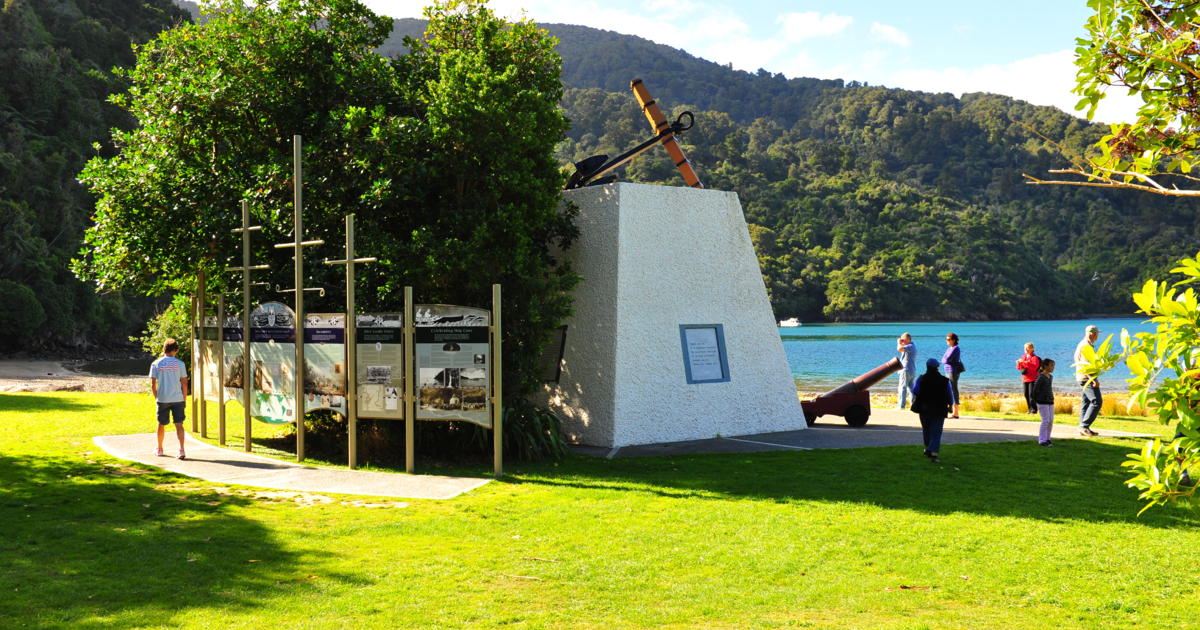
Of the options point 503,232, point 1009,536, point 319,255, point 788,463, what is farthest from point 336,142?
point 1009,536

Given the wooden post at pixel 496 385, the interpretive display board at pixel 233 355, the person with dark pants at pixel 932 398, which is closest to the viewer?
the wooden post at pixel 496 385

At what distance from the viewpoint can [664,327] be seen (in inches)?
565

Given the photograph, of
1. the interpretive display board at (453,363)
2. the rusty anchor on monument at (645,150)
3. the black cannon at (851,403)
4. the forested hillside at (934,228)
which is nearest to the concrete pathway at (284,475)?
the interpretive display board at (453,363)

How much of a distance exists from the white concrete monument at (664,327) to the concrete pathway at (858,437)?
36cm

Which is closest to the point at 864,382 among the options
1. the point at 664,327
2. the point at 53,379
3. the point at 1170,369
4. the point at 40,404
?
the point at 664,327

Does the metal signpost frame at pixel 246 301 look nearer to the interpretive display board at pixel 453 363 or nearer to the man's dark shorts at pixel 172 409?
the man's dark shorts at pixel 172 409

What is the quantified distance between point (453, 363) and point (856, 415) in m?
8.85

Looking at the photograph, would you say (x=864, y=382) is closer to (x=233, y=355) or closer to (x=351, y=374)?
(x=351, y=374)

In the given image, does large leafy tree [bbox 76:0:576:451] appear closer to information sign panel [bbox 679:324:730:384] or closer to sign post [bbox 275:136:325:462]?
sign post [bbox 275:136:325:462]

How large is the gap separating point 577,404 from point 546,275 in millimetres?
2065

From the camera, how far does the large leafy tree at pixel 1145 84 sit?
331 cm

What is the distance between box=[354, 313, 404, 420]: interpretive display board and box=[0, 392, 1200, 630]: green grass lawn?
1.50 metres

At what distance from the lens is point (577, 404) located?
46.4 ft

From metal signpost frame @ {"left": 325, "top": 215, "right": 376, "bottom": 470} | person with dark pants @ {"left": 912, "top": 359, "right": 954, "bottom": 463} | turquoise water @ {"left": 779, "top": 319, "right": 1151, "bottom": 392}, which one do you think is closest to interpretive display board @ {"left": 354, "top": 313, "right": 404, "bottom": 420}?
metal signpost frame @ {"left": 325, "top": 215, "right": 376, "bottom": 470}
